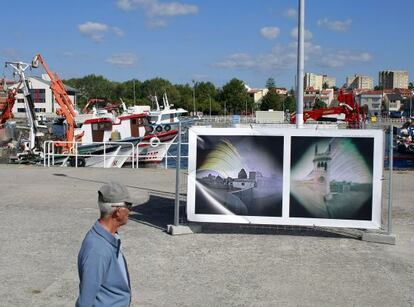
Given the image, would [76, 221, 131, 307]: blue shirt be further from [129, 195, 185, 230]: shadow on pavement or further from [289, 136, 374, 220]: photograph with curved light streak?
[129, 195, 185, 230]: shadow on pavement

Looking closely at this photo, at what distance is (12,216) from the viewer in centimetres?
1065

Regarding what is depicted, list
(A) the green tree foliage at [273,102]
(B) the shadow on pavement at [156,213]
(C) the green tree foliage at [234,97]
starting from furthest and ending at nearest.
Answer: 1. (C) the green tree foliage at [234,97]
2. (A) the green tree foliage at [273,102]
3. (B) the shadow on pavement at [156,213]

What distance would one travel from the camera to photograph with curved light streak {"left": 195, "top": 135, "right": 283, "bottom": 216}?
9.09m

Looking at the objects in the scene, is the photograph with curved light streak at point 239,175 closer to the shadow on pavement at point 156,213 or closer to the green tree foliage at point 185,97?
the shadow on pavement at point 156,213

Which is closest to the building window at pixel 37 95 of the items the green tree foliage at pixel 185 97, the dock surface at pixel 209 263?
the dock surface at pixel 209 263

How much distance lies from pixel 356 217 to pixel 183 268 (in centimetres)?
317

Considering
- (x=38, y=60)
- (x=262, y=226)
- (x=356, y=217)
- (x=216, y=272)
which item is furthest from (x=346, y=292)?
(x=38, y=60)

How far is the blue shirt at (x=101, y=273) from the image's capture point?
3.15 metres

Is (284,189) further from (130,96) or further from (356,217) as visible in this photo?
(130,96)

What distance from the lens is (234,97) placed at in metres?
160

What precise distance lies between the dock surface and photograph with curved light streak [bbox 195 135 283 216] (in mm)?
508

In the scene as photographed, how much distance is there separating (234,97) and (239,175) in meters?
152

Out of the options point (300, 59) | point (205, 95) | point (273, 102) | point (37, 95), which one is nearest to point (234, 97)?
point (205, 95)

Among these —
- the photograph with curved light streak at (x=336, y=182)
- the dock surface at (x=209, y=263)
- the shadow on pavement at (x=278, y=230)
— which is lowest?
the dock surface at (x=209, y=263)
